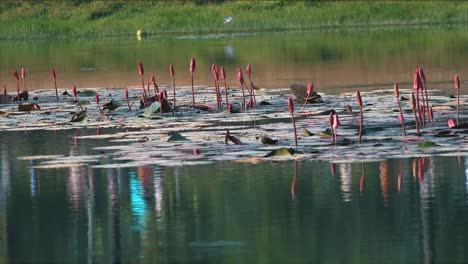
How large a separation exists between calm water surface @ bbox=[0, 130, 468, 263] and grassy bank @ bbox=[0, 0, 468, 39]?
38.8 metres

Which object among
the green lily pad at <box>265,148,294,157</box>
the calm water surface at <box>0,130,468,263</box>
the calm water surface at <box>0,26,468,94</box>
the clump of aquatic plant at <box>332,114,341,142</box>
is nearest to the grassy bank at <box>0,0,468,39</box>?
the calm water surface at <box>0,26,468,94</box>

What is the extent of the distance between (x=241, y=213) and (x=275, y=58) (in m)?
21.3

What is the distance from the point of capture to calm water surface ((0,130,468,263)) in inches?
319

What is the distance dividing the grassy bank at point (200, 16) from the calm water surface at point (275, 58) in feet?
16.4

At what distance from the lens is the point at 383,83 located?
21031mm

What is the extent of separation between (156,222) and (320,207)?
1.05 m

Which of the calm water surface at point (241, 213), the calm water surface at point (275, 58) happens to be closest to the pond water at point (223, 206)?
the calm water surface at point (241, 213)

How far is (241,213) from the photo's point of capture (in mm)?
9297

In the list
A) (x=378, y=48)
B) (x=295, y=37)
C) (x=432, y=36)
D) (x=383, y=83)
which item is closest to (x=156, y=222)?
(x=383, y=83)

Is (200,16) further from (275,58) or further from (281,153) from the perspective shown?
(281,153)

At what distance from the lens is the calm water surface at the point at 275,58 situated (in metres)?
23.4

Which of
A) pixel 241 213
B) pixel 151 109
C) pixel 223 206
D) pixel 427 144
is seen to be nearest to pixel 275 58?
pixel 151 109

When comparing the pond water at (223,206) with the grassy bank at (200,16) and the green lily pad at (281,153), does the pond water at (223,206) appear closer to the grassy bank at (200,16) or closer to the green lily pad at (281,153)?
the green lily pad at (281,153)

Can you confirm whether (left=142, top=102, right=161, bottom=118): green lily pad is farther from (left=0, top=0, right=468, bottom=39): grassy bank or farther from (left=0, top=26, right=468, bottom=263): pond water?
(left=0, top=0, right=468, bottom=39): grassy bank
